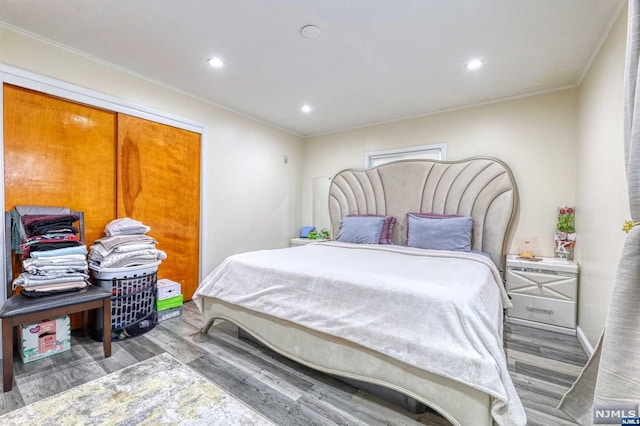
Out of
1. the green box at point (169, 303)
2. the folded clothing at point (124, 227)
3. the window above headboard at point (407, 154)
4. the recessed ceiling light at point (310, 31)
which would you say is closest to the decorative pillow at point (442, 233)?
the window above headboard at point (407, 154)

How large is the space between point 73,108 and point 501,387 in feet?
12.2

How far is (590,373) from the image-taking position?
1.26 m

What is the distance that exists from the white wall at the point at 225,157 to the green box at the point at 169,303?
1.86ft

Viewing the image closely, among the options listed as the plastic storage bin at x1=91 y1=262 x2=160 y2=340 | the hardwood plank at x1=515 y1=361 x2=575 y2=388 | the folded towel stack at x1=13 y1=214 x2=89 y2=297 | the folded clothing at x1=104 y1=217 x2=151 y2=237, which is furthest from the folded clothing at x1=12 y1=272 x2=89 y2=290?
the hardwood plank at x1=515 y1=361 x2=575 y2=388

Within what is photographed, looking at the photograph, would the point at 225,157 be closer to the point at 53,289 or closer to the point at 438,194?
the point at 53,289

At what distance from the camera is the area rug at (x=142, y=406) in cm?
123

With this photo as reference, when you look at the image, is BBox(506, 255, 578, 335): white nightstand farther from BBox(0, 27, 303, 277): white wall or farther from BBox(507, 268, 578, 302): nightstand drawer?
BBox(0, 27, 303, 277): white wall

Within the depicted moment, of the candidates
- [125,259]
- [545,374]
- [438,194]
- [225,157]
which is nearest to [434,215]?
[438,194]

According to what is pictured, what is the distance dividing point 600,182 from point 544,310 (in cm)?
136

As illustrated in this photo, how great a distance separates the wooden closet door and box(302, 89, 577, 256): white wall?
3.08 metres

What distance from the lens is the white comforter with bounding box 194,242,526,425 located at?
1289 millimetres

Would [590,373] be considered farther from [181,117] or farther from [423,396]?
[181,117]

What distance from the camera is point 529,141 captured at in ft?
10.3

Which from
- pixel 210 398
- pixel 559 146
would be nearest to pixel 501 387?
pixel 210 398
